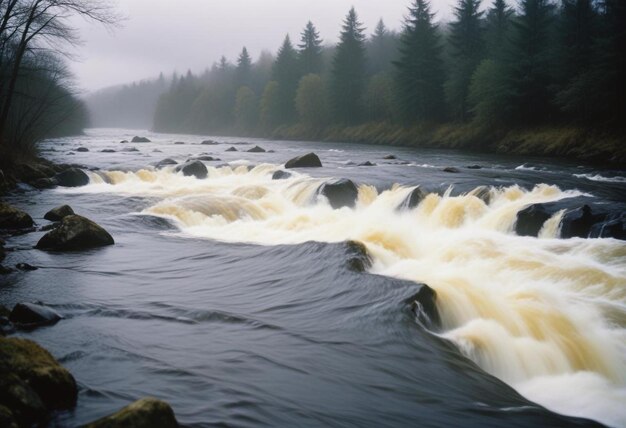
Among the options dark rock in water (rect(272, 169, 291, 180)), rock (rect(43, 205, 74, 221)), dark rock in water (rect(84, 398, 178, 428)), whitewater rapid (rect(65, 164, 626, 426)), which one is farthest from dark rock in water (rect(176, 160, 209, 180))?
dark rock in water (rect(84, 398, 178, 428))

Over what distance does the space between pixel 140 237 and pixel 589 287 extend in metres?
10.4

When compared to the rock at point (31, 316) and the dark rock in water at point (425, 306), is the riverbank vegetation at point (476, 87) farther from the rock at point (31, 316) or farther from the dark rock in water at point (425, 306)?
the rock at point (31, 316)

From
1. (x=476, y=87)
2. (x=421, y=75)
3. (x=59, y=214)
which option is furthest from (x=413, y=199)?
(x=421, y=75)

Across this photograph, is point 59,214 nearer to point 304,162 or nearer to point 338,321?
point 338,321

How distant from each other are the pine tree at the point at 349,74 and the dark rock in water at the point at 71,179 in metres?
47.6

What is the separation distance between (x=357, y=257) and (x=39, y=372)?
664cm

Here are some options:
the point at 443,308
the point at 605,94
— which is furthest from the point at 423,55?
the point at 443,308

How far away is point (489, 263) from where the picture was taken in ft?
33.0

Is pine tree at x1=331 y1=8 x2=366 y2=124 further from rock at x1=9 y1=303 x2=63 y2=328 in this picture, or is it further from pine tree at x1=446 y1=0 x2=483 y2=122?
rock at x1=9 y1=303 x2=63 y2=328

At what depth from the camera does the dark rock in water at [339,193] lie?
16.9 m

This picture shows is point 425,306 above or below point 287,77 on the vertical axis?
below

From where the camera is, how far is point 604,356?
6191 mm

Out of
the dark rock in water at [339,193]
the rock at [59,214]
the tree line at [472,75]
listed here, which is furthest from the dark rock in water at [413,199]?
the tree line at [472,75]

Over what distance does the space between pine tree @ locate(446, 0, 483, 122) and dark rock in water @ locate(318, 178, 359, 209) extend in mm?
36564
